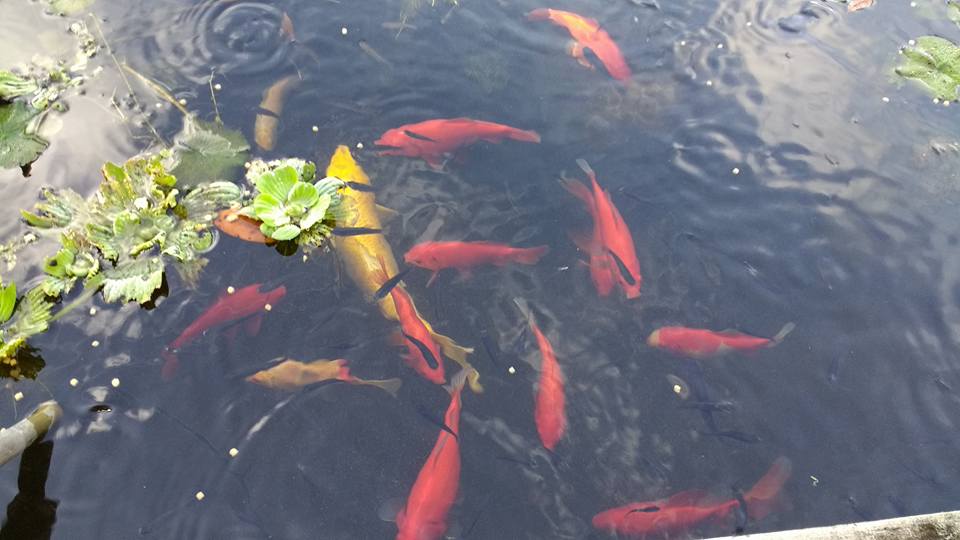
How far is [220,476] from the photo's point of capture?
385 centimetres

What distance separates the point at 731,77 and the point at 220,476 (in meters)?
5.07

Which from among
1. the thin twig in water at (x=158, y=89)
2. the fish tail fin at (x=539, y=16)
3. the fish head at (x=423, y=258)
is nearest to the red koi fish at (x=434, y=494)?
the fish head at (x=423, y=258)

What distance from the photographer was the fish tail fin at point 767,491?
394 cm

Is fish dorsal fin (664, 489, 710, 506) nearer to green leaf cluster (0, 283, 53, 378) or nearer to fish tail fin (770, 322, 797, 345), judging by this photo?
fish tail fin (770, 322, 797, 345)

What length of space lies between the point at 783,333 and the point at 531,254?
1771 mm

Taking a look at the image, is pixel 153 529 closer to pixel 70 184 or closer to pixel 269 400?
pixel 269 400

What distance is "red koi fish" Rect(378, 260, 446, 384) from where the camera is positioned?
4.25 metres

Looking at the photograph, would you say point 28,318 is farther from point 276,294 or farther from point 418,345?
point 418,345

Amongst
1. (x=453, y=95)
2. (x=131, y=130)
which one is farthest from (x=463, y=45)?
(x=131, y=130)

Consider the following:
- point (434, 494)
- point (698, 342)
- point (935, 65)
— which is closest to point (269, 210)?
point (434, 494)

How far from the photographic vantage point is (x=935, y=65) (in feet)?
20.1

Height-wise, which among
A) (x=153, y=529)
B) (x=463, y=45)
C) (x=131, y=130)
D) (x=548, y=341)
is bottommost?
(x=153, y=529)

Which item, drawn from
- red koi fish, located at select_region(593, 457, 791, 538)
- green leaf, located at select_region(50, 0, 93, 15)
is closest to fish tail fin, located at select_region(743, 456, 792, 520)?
red koi fish, located at select_region(593, 457, 791, 538)

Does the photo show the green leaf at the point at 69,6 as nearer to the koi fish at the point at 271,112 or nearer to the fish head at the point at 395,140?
the koi fish at the point at 271,112
